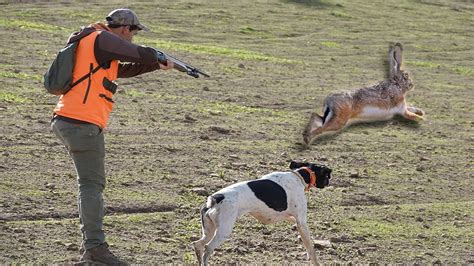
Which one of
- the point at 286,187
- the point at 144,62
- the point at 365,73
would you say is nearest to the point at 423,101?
the point at 365,73

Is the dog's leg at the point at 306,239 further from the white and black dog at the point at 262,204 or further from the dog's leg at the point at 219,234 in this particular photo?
the dog's leg at the point at 219,234

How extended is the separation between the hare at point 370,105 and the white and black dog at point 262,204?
0.44 metres

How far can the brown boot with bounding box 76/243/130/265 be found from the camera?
27.8 ft

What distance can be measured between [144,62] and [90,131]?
2.04 feet

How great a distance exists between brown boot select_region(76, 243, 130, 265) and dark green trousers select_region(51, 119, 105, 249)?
124 millimetres

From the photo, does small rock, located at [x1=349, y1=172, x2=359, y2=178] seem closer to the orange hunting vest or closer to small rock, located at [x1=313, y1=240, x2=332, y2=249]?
small rock, located at [x1=313, y1=240, x2=332, y2=249]

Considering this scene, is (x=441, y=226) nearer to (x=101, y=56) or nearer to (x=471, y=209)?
(x=471, y=209)

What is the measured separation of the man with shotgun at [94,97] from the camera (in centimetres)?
807

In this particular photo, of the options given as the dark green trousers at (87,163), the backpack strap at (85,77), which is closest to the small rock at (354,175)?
the dark green trousers at (87,163)

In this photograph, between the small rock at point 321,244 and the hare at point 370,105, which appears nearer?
the hare at point 370,105

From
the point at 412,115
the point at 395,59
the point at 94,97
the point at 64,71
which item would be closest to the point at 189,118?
the point at 412,115

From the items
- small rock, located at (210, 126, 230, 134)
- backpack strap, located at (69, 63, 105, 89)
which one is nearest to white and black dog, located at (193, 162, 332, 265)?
backpack strap, located at (69, 63, 105, 89)

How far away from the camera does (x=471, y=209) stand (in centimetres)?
1192

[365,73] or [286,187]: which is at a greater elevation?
[286,187]
